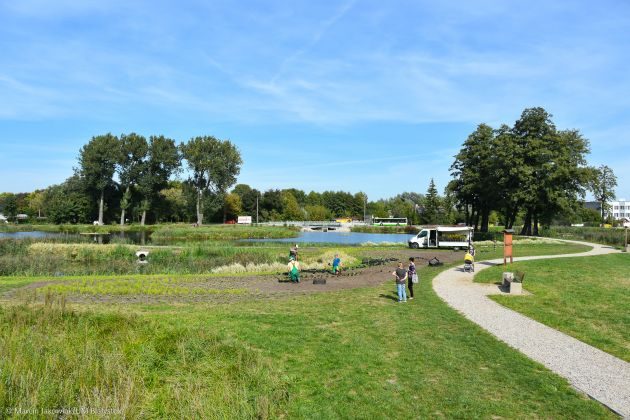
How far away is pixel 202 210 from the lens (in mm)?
87812

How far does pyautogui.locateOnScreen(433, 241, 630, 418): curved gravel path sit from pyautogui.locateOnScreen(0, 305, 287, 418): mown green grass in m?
5.38

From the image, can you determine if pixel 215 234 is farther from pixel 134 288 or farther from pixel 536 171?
pixel 134 288

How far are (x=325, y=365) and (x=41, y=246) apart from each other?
1408 inches

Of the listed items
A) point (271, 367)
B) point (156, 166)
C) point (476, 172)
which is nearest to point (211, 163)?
point (156, 166)

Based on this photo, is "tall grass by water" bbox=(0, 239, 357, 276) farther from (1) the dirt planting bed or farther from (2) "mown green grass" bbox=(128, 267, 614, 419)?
(2) "mown green grass" bbox=(128, 267, 614, 419)

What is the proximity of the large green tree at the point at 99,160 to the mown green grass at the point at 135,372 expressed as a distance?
7719 cm

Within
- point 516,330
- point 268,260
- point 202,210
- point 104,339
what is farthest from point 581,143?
point 202,210

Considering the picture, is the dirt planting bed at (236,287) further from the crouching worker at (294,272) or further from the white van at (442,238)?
the white van at (442,238)

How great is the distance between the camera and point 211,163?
8412 centimetres

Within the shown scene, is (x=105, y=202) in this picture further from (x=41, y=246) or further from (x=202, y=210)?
(x=41, y=246)

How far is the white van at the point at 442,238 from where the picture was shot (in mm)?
42219

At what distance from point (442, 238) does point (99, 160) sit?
219 ft

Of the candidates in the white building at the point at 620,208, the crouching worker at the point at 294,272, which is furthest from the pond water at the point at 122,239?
the white building at the point at 620,208

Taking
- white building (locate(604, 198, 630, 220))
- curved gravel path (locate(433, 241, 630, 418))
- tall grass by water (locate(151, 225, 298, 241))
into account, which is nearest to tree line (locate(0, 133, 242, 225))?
tall grass by water (locate(151, 225, 298, 241))
